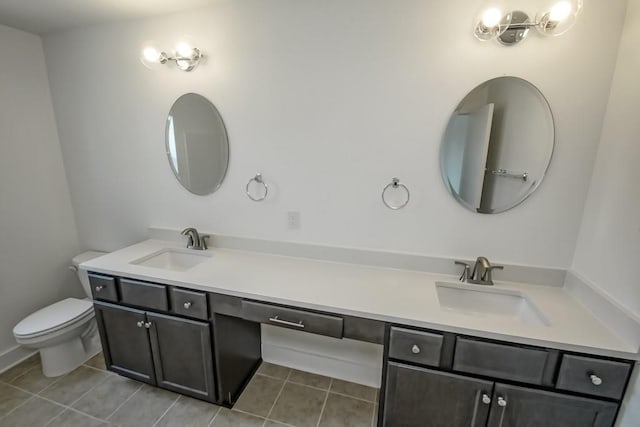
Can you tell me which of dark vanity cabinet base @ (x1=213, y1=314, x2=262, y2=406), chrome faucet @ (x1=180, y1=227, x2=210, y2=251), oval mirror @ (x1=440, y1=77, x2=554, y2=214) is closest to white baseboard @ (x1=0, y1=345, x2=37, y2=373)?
chrome faucet @ (x1=180, y1=227, x2=210, y2=251)

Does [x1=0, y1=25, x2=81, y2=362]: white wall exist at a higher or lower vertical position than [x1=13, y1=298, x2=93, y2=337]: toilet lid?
higher

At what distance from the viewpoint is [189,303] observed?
1521mm

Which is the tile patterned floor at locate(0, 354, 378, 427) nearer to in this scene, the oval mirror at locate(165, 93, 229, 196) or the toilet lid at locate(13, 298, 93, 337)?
the toilet lid at locate(13, 298, 93, 337)

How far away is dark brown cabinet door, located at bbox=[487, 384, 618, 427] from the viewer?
1.06 meters

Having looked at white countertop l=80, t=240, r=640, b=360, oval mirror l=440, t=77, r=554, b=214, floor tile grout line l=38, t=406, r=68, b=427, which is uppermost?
oval mirror l=440, t=77, r=554, b=214

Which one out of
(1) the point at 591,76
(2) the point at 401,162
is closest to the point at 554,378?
(2) the point at 401,162

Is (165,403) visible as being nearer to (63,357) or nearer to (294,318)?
(63,357)

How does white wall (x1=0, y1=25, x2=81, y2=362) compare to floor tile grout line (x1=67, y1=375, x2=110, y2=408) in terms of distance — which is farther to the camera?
white wall (x1=0, y1=25, x2=81, y2=362)

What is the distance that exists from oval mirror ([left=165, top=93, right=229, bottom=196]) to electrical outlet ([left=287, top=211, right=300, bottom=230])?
555mm

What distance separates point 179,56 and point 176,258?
140cm

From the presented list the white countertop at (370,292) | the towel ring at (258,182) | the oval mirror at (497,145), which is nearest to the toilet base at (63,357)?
the white countertop at (370,292)

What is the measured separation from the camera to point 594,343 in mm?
1042

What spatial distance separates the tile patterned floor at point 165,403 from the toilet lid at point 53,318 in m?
0.43

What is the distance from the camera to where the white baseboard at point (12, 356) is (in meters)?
2.02
